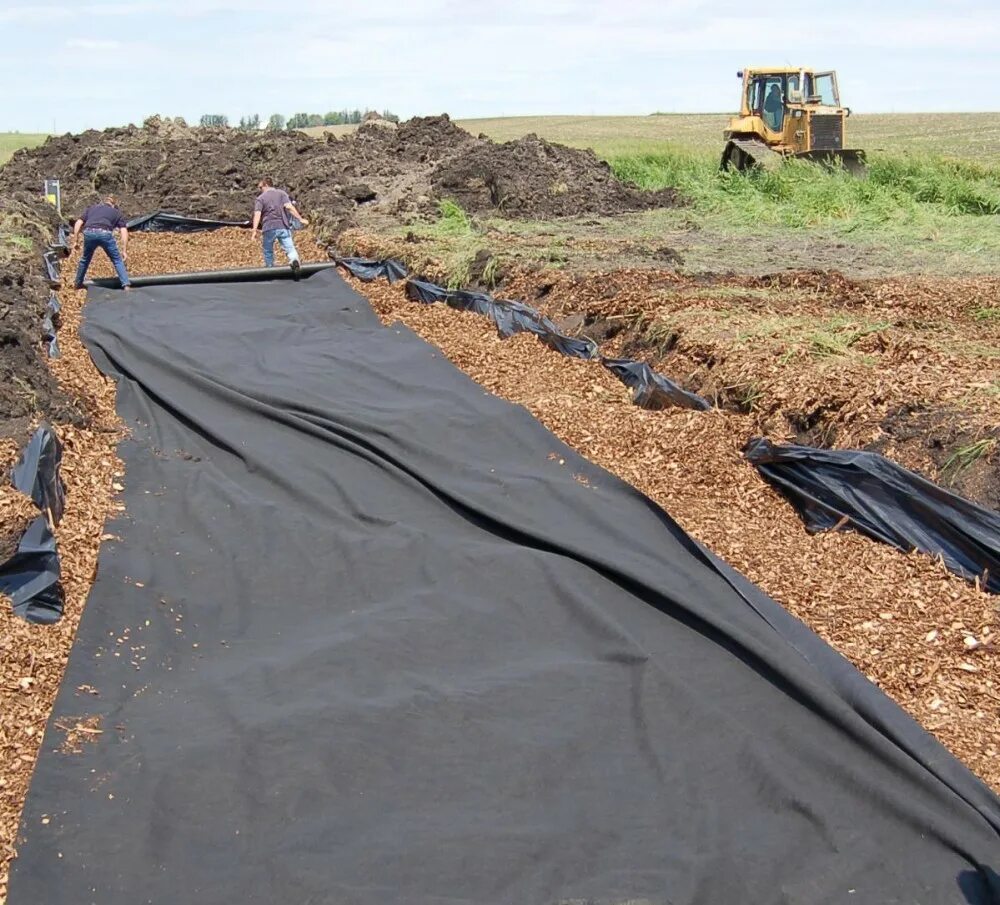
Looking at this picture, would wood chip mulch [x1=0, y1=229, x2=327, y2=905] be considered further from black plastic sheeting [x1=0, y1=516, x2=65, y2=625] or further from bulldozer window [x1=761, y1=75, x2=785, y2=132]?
bulldozer window [x1=761, y1=75, x2=785, y2=132]

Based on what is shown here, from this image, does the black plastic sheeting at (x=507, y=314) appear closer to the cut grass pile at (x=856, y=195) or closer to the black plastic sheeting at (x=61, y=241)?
the black plastic sheeting at (x=61, y=241)

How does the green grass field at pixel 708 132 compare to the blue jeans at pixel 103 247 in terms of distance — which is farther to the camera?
the green grass field at pixel 708 132

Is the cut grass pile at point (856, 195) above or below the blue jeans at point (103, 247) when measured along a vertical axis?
above

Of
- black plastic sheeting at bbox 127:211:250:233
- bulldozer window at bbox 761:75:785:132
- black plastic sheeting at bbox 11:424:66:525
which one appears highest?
bulldozer window at bbox 761:75:785:132

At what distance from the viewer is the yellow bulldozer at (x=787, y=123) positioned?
74.9ft

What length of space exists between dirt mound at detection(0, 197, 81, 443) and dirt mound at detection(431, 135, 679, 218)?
851cm

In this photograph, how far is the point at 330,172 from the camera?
25.2 m

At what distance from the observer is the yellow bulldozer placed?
74.9 ft

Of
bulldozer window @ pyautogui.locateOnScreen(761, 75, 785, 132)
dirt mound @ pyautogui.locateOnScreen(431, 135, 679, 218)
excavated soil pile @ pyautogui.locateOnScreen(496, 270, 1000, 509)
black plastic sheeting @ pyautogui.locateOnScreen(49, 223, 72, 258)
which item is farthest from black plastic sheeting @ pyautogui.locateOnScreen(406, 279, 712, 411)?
bulldozer window @ pyautogui.locateOnScreen(761, 75, 785, 132)

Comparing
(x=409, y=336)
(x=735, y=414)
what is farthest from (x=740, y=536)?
(x=409, y=336)

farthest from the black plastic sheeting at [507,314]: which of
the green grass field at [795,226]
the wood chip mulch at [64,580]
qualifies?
the wood chip mulch at [64,580]

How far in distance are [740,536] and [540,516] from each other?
119 cm

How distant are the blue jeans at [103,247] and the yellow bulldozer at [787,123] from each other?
43.5 ft

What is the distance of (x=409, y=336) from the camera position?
11.5 metres
